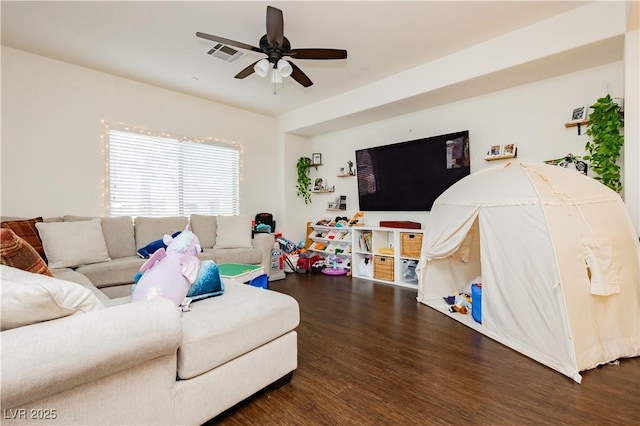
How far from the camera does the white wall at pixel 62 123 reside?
10.4 ft

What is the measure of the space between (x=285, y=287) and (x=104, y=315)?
9.98 feet

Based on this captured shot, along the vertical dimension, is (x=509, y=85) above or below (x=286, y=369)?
above

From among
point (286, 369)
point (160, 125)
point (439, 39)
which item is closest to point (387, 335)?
point (286, 369)

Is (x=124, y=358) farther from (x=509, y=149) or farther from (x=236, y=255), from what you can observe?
(x=509, y=149)

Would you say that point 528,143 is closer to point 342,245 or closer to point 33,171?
point 342,245

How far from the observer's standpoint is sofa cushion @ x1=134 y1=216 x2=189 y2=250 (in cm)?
362

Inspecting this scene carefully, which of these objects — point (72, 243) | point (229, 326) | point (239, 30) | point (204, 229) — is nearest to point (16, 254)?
point (229, 326)

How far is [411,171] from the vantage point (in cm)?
419

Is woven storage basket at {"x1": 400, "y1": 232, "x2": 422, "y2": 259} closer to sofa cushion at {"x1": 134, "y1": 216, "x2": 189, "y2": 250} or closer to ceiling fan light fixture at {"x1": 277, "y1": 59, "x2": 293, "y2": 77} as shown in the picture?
ceiling fan light fixture at {"x1": 277, "y1": 59, "x2": 293, "y2": 77}

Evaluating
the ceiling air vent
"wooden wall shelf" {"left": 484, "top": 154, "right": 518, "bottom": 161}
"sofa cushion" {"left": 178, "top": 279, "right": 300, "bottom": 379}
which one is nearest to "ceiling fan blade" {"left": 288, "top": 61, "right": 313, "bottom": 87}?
the ceiling air vent

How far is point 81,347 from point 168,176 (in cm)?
370

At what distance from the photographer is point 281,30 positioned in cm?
237

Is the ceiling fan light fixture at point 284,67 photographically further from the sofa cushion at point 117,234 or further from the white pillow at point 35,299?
the sofa cushion at point 117,234

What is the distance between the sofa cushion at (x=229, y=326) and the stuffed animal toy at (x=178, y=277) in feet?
0.26
